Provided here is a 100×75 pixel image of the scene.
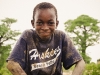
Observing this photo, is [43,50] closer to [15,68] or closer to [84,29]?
[15,68]

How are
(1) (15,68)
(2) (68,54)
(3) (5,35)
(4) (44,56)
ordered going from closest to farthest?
(1) (15,68) → (4) (44,56) → (2) (68,54) → (3) (5,35)

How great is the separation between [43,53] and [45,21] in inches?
14.8

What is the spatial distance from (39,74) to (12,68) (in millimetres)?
299

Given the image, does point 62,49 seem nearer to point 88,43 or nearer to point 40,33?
point 40,33

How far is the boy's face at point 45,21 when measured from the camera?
1786 millimetres

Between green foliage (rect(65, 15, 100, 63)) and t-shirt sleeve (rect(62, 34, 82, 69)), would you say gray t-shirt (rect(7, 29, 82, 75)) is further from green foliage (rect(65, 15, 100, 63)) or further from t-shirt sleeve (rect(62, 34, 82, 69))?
green foliage (rect(65, 15, 100, 63))

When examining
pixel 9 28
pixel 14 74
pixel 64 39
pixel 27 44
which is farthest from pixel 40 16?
pixel 9 28

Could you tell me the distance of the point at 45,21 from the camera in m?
1.78

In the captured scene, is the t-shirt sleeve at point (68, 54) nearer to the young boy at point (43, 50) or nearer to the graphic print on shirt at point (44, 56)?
the young boy at point (43, 50)

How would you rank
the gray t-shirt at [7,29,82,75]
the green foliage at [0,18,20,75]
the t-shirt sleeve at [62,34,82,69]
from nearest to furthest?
the gray t-shirt at [7,29,82,75]
the t-shirt sleeve at [62,34,82,69]
the green foliage at [0,18,20,75]

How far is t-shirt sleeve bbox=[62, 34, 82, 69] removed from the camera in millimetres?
2078

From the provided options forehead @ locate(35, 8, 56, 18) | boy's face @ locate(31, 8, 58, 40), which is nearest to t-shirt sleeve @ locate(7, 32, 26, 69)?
boy's face @ locate(31, 8, 58, 40)

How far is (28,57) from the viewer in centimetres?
191

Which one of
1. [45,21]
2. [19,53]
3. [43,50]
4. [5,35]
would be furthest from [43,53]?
[5,35]
